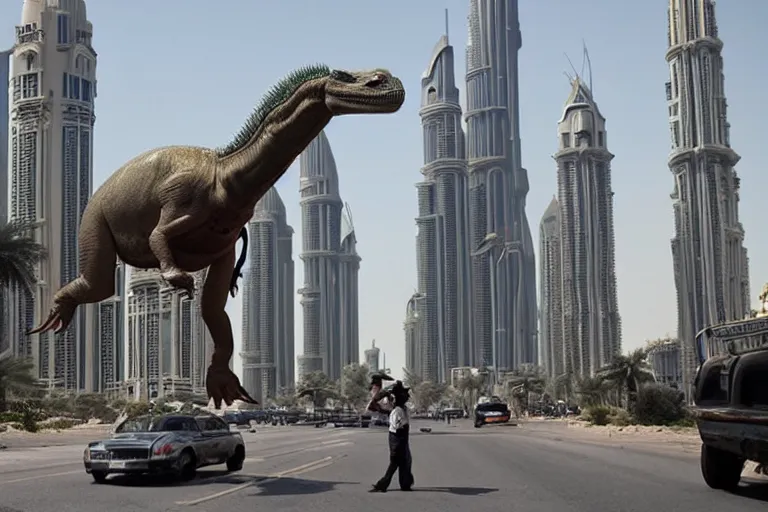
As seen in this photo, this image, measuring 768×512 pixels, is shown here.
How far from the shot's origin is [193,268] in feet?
41.0

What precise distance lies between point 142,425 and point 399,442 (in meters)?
6.18

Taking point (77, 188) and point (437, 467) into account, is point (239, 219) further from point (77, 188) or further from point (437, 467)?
point (77, 188)

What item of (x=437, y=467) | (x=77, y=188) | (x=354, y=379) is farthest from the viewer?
(x=354, y=379)

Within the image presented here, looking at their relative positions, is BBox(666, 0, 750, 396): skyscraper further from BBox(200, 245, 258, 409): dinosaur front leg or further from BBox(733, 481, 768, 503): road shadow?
BBox(200, 245, 258, 409): dinosaur front leg

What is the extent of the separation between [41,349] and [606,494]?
11716 cm

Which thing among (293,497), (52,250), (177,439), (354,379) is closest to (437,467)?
(177,439)

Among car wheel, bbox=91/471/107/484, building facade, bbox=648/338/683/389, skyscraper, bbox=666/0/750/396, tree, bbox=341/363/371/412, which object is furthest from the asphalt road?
building facade, bbox=648/338/683/389

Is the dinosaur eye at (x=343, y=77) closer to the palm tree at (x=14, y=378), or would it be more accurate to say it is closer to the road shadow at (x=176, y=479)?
the road shadow at (x=176, y=479)

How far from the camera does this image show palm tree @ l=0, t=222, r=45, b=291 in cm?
3859

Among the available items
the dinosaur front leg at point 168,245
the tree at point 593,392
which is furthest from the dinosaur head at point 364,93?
the tree at point 593,392

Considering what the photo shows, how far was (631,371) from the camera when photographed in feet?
216

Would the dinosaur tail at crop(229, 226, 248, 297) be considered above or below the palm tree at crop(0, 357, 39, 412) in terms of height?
above

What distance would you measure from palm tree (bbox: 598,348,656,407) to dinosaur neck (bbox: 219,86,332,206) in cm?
5583

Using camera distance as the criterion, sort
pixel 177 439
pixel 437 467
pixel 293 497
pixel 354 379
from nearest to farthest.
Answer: pixel 293 497, pixel 177 439, pixel 437 467, pixel 354 379
